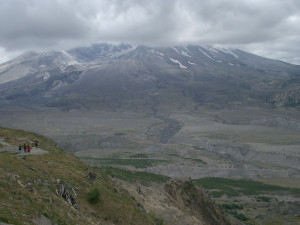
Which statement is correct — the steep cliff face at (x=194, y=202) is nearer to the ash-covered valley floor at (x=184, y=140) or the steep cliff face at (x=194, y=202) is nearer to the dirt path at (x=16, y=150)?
the dirt path at (x=16, y=150)

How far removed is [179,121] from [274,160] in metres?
61.6

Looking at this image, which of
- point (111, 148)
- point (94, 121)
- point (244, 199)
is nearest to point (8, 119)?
point (94, 121)

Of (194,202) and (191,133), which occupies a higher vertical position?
(191,133)

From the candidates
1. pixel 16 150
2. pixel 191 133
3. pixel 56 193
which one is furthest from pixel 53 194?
pixel 191 133

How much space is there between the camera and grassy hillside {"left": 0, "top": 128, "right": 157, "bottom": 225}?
12.1m

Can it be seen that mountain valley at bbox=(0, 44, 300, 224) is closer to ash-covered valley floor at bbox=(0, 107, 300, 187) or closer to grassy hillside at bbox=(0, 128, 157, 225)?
ash-covered valley floor at bbox=(0, 107, 300, 187)

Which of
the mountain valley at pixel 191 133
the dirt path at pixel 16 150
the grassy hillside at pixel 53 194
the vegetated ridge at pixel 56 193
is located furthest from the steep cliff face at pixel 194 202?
the dirt path at pixel 16 150

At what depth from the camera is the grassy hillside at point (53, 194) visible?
12.1 meters

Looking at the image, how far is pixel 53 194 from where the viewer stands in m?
14.5

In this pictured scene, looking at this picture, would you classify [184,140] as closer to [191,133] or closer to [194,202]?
[191,133]

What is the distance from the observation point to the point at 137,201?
836 inches

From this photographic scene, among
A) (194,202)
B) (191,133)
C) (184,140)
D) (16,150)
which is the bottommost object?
(194,202)

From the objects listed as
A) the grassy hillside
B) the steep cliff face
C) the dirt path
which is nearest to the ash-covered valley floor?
the steep cliff face

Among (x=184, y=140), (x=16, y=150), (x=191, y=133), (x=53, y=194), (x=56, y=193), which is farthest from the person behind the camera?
(x=191, y=133)
